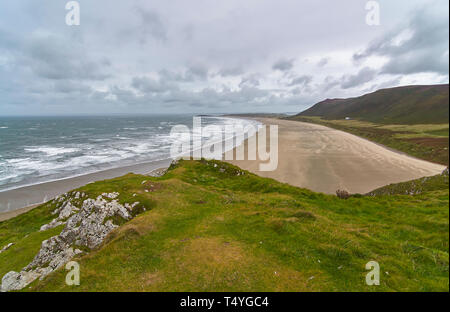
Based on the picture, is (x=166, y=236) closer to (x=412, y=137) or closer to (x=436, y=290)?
(x=436, y=290)

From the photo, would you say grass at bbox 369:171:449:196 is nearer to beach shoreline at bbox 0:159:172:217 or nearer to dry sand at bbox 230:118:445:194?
dry sand at bbox 230:118:445:194

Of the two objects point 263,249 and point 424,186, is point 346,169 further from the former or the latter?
point 263,249

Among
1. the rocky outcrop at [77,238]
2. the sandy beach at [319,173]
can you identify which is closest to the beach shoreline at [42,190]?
the sandy beach at [319,173]

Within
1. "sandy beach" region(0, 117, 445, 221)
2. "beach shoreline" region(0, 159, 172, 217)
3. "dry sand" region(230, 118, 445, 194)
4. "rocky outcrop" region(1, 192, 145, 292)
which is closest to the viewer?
"rocky outcrop" region(1, 192, 145, 292)

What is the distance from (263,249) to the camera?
34.1 feet

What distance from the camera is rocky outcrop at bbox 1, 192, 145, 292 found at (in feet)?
38.1

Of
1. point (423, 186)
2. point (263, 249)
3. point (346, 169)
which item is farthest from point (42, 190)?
point (346, 169)

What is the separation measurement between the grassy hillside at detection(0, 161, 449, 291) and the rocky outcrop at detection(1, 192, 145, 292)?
1.63m

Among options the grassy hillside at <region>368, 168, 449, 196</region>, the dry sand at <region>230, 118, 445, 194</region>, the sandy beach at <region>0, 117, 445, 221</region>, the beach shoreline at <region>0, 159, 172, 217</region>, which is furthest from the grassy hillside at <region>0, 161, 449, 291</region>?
the beach shoreline at <region>0, 159, 172, 217</region>

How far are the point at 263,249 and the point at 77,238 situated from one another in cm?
1331

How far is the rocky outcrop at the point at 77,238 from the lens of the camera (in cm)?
1162

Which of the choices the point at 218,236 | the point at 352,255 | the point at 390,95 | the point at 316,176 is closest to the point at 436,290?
the point at 352,255

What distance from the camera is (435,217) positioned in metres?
12.0
